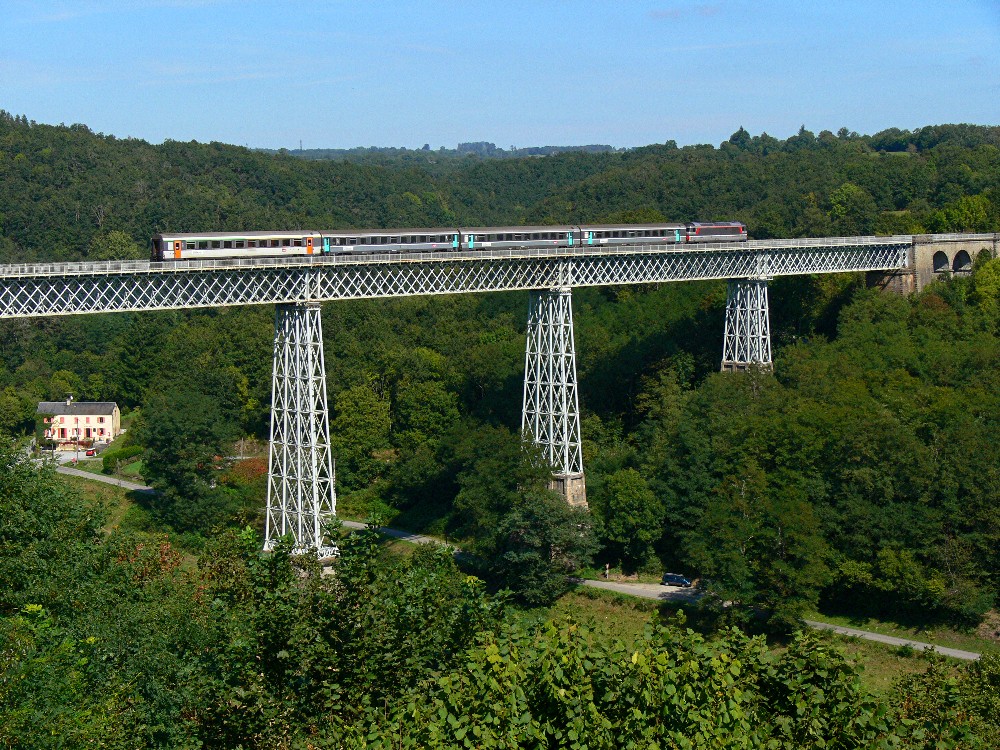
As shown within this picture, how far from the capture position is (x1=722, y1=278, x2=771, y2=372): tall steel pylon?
173 feet

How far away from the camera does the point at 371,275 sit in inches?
1620

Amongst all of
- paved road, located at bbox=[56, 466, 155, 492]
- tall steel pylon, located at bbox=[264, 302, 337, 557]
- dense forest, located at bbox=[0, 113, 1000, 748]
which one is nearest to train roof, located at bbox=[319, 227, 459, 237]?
tall steel pylon, located at bbox=[264, 302, 337, 557]

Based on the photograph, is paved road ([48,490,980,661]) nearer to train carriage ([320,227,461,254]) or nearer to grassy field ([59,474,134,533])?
grassy field ([59,474,134,533])

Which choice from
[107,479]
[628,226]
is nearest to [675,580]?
[628,226]

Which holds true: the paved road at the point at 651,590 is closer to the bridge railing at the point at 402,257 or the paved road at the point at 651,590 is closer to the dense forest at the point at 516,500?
the dense forest at the point at 516,500

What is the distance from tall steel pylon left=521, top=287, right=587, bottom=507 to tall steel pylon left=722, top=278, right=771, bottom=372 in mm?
10655

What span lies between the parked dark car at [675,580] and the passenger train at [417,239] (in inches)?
533

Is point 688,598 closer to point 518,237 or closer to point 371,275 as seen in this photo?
point 518,237

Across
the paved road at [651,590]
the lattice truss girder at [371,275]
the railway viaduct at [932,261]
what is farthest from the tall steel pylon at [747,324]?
the paved road at [651,590]

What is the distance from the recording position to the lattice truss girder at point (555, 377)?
45.1 meters

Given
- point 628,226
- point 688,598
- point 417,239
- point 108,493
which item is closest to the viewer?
point 688,598

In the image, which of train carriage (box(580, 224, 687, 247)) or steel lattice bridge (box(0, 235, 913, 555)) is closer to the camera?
steel lattice bridge (box(0, 235, 913, 555))

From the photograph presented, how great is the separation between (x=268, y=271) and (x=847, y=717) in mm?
27967

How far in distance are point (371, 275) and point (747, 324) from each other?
64.8 ft
